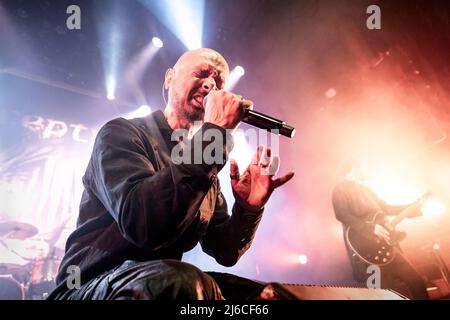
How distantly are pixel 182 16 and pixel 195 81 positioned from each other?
544cm

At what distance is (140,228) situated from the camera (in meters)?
1.05

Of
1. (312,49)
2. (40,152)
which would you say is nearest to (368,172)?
(312,49)

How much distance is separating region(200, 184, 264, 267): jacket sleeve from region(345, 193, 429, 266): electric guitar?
347 cm

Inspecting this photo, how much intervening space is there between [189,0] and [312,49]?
3054 millimetres

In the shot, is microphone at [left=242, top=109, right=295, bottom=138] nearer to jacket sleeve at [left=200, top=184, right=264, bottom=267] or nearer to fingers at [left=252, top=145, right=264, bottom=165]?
fingers at [left=252, top=145, right=264, bottom=165]

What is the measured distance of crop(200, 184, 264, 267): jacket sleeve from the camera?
1.80 metres

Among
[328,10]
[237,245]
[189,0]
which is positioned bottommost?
[237,245]

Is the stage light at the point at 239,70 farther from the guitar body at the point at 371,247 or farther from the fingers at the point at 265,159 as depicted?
the fingers at the point at 265,159

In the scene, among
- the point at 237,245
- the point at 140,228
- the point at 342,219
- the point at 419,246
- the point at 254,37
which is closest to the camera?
the point at 140,228

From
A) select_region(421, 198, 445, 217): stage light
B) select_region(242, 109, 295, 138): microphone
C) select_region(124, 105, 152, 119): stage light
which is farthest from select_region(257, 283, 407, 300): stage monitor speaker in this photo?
select_region(124, 105, 152, 119): stage light

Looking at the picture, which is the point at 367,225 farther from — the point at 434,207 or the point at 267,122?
the point at 267,122

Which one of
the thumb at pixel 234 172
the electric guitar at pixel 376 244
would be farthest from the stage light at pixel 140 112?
the thumb at pixel 234 172

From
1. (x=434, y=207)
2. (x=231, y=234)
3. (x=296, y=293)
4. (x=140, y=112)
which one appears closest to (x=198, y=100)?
(x=231, y=234)

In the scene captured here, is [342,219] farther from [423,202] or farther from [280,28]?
[280,28]
